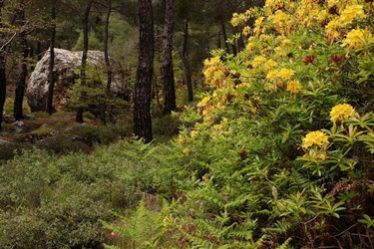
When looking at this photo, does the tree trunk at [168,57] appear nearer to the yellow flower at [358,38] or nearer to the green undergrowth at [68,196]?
the green undergrowth at [68,196]

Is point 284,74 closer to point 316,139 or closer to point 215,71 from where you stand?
point 316,139

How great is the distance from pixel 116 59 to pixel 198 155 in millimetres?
17112

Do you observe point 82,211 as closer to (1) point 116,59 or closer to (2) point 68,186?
(2) point 68,186

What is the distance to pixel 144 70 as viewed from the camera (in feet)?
33.1

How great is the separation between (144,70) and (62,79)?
14.8 metres

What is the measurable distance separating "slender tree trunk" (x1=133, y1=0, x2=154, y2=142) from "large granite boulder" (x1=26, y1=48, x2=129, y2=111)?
436 inches

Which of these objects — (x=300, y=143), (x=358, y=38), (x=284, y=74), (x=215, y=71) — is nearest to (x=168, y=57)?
(x=215, y=71)

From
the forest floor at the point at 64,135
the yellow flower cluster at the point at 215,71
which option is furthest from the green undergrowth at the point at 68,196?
the yellow flower cluster at the point at 215,71

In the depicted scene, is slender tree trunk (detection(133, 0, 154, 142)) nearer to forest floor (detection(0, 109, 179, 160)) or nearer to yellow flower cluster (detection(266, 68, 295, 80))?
forest floor (detection(0, 109, 179, 160))

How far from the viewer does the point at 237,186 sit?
142 inches

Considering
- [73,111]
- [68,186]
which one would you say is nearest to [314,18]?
[68,186]

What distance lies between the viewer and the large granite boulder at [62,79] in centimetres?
2222

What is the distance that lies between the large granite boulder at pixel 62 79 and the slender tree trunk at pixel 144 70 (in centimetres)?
1108

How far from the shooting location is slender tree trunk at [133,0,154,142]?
9719mm
